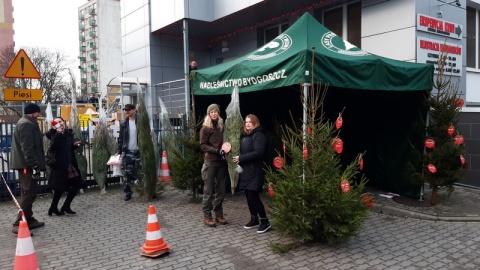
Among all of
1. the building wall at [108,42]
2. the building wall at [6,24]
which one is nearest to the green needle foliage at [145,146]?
the building wall at [108,42]

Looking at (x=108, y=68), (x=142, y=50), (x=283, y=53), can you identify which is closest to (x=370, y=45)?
(x=283, y=53)

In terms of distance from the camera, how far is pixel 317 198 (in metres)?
4.69

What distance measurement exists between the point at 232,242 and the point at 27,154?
3350mm

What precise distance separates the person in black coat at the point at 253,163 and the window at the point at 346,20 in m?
6.75

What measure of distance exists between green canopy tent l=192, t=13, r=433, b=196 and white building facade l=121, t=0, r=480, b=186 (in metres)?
1.31

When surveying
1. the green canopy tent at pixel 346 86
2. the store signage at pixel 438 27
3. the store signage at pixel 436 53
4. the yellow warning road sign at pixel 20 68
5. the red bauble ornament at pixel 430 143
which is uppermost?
the store signage at pixel 438 27

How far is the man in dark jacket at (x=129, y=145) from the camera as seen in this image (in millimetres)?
7688

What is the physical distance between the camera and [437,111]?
6.68 meters

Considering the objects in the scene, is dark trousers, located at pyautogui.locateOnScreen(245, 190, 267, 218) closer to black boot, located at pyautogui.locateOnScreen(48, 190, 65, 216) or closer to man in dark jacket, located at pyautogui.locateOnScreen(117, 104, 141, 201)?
man in dark jacket, located at pyautogui.locateOnScreen(117, 104, 141, 201)

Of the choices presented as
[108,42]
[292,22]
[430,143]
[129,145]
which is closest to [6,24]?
[108,42]

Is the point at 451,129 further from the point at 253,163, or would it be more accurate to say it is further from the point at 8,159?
the point at 8,159

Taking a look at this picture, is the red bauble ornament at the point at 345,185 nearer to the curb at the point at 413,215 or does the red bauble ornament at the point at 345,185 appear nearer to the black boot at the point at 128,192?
the curb at the point at 413,215

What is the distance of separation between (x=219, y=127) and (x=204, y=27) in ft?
32.7

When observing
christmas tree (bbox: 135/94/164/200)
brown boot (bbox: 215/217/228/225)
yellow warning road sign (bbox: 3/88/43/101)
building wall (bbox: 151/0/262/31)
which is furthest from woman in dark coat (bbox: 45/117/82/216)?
building wall (bbox: 151/0/262/31)
